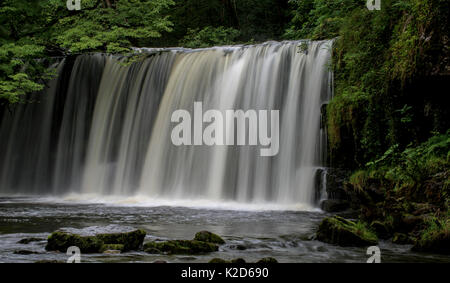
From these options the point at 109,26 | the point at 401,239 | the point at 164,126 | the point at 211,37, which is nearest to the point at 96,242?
the point at 401,239

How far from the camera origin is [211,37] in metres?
22.6

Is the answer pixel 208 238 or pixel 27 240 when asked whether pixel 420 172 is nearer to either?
pixel 208 238

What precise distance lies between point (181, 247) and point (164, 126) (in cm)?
949

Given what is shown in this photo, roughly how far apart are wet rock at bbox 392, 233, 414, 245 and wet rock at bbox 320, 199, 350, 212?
342 cm

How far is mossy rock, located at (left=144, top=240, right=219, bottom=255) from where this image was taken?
648cm

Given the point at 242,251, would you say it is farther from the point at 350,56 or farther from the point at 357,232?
the point at 350,56

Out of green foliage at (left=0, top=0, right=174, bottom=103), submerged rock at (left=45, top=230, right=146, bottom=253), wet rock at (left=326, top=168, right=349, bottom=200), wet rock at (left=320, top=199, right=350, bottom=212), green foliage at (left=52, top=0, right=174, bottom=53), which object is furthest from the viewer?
green foliage at (left=52, top=0, right=174, bottom=53)

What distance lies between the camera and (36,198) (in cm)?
1608

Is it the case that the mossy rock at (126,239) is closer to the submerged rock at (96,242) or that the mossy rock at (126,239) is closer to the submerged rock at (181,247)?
the submerged rock at (96,242)

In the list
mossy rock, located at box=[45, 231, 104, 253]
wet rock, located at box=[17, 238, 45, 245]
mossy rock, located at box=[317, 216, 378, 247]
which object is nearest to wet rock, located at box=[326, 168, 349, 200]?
mossy rock, located at box=[317, 216, 378, 247]

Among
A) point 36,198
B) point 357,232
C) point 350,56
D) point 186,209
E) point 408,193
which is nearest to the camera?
point 357,232

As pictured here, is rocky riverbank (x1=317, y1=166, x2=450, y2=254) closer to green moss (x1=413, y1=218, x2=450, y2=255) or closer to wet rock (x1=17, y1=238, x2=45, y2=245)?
green moss (x1=413, y1=218, x2=450, y2=255)

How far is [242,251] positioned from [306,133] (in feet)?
21.8
